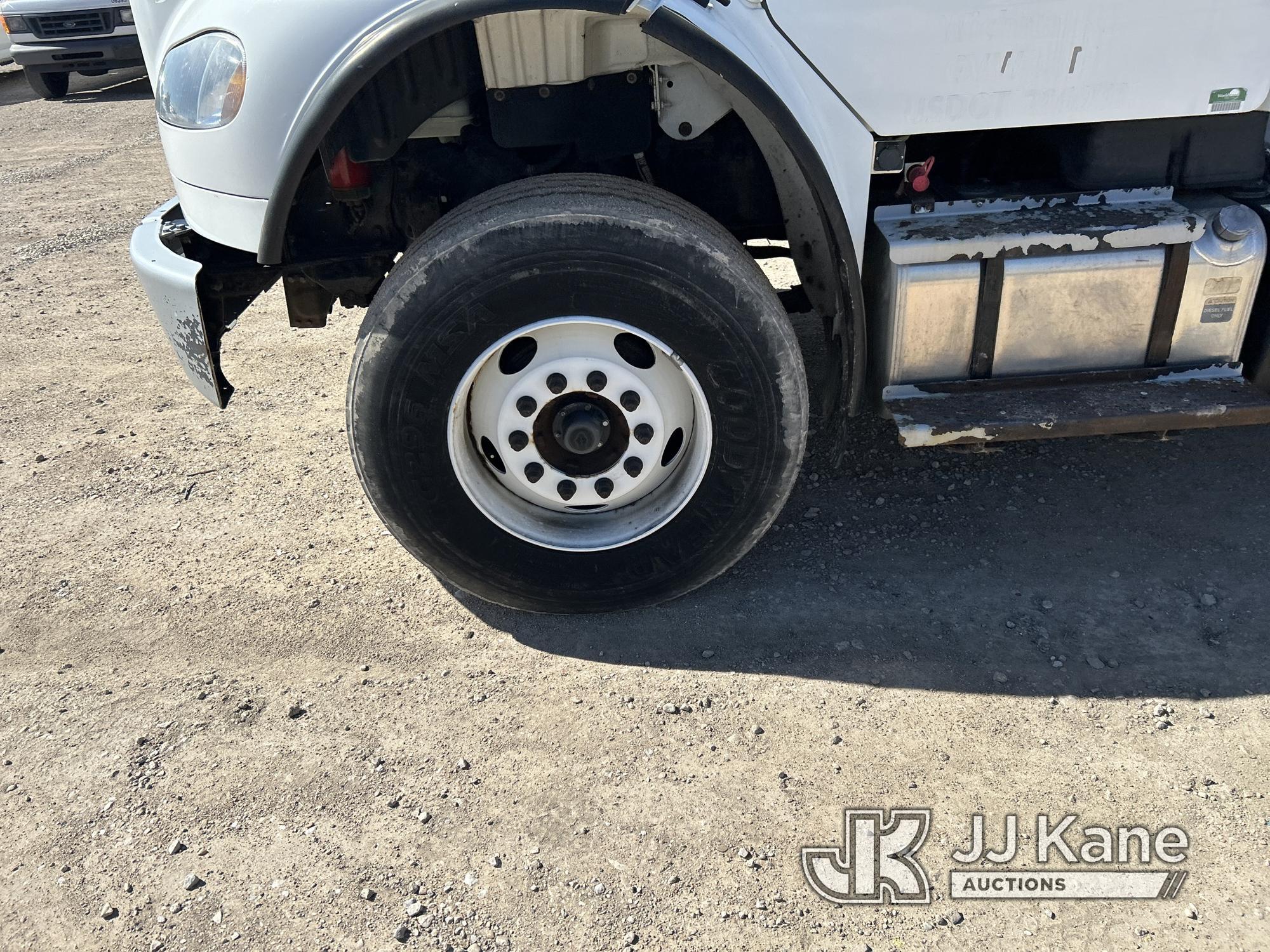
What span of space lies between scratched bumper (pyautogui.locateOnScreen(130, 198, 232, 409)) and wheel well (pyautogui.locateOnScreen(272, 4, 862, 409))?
308 mm

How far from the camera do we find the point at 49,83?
11969 millimetres

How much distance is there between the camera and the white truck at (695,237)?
8.84ft

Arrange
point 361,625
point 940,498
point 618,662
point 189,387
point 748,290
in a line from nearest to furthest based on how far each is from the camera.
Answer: point 748,290, point 618,662, point 361,625, point 940,498, point 189,387

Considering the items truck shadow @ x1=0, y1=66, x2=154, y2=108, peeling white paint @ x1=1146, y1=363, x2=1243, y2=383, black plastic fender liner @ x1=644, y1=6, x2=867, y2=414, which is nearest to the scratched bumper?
black plastic fender liner @ x1=644, y1=6, x2=867, y2=414

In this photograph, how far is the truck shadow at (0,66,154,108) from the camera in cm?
1189

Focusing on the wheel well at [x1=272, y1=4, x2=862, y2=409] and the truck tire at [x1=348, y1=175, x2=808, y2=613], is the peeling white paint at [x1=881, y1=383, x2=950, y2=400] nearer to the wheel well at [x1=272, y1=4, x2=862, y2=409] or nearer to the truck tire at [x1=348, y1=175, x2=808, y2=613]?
the wheel well at [x1=272, y1=4, x2=862, y2=409]

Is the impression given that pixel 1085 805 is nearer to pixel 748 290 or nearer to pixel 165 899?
pixel 748 290

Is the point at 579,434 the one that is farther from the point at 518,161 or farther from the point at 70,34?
the point at 70,34

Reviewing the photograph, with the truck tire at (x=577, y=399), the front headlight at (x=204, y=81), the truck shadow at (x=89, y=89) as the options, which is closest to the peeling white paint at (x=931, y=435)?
the truck tire at (x=577, y=399)

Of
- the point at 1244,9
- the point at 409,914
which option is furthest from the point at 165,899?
the point at 1244,9

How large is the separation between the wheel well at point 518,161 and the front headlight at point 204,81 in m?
0.27

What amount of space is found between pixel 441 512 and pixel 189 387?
232 centimetres

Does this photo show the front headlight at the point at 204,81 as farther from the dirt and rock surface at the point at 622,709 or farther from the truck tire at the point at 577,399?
the dirt and rock surface at the point at 622,709

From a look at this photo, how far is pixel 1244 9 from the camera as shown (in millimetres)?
2688
